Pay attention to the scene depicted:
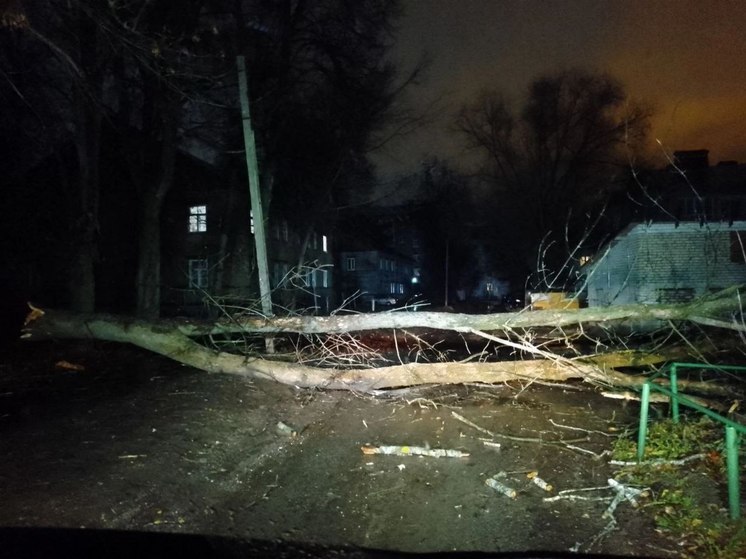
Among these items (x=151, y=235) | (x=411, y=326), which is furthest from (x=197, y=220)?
(x=411, y=326)

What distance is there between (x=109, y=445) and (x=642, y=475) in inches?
→ 199

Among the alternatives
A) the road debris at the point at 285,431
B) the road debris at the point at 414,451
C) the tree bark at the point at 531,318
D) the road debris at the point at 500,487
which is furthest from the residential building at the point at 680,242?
the road debris at the point at 500,487

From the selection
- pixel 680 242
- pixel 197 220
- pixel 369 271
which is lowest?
pixel 369 271

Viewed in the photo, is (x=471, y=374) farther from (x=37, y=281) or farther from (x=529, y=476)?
(x=37, y=281)

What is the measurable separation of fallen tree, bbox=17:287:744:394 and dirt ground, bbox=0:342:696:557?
305mm

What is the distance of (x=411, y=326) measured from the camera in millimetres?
8102

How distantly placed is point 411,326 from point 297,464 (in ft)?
9.10

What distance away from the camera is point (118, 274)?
2780 cm

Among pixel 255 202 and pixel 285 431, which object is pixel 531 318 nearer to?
pixel 285 431

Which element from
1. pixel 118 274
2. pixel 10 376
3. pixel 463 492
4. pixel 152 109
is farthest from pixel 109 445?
pixel 118 274

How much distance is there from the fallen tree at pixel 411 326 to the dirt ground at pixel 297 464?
305 millimetres

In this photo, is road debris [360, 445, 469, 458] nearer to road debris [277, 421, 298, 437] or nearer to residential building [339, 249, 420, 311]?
road debris [277, 421, 298, 437]

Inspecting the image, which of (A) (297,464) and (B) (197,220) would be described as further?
(B) (197,220)

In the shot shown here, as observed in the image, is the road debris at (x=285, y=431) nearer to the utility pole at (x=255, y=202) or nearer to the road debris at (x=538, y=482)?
the road debris at (x=538, y=482)
